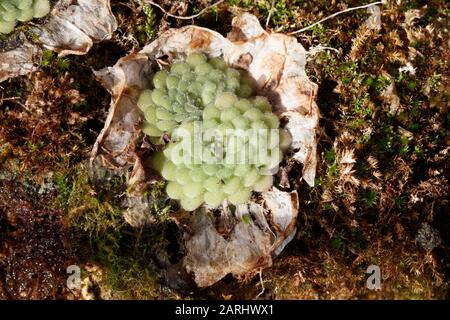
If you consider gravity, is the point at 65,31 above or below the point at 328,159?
above

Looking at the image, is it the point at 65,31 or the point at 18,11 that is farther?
the point at 65,31

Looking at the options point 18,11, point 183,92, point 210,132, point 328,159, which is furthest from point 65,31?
point 328,159

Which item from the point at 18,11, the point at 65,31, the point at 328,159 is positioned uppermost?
the point at 18,11

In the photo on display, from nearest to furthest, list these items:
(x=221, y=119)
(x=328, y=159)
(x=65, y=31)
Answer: (x=221, y=119), (x=65, y=31), (x=328, y=159)

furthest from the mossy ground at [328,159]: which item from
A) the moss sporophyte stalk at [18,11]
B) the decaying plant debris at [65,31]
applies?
the moss sporophyte stalk at [18,11]

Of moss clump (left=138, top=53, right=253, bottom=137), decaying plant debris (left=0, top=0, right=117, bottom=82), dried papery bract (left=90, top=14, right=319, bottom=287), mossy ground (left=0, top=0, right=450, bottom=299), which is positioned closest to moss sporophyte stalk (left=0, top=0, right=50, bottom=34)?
decaying plant debris (left=0, top=0, right=117, bottom=82)

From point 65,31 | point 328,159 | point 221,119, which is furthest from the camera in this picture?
point 328,159

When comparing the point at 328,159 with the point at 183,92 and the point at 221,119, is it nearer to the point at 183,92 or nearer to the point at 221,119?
the point at 221,119
